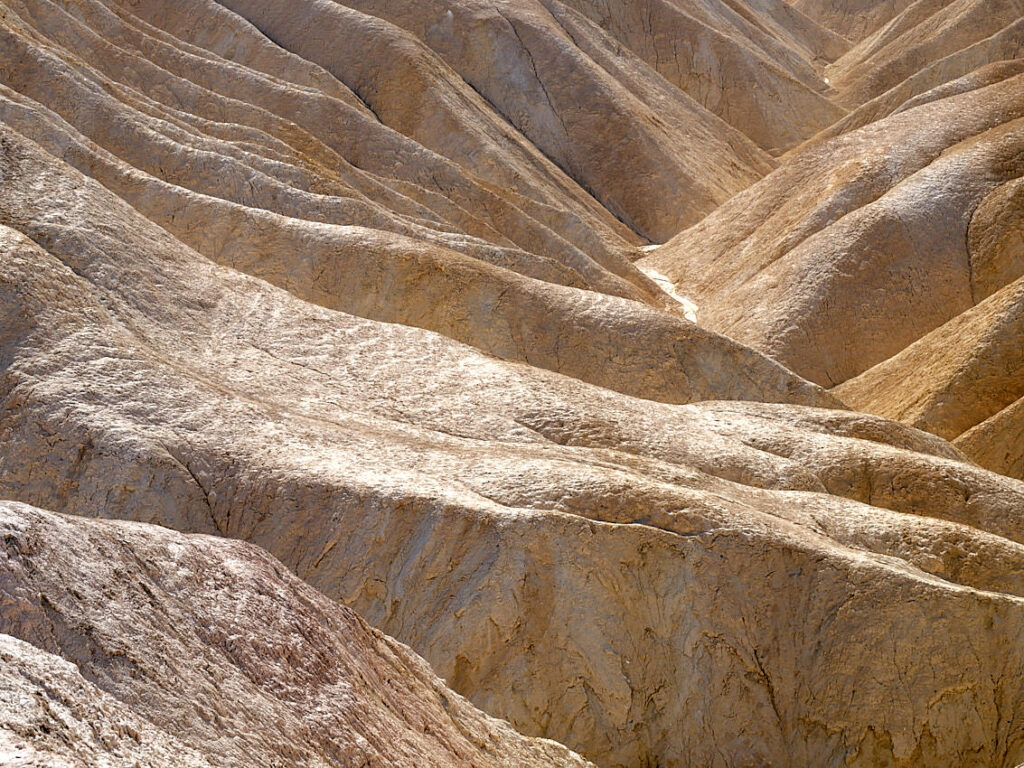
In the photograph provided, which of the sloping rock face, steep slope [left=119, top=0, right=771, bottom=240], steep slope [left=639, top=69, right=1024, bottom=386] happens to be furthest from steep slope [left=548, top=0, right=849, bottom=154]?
the sloping rock face

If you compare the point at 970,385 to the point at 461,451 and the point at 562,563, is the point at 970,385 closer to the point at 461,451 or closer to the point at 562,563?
the point at 461,451

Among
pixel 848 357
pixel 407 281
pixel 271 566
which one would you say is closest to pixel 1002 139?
pixel 848 357

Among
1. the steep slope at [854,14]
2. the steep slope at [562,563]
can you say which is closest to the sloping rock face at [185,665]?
the steep slope at [562,563]

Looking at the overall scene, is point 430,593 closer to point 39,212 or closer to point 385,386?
point 385,386

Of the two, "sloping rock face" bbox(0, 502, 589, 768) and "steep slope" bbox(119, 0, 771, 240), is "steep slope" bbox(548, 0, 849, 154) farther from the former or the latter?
"sloping rock face" bbox(0, 502, 589, 768)

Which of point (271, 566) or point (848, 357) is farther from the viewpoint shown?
point (848, 357)

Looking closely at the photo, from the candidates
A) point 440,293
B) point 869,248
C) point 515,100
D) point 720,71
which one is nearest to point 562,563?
point 440,293
